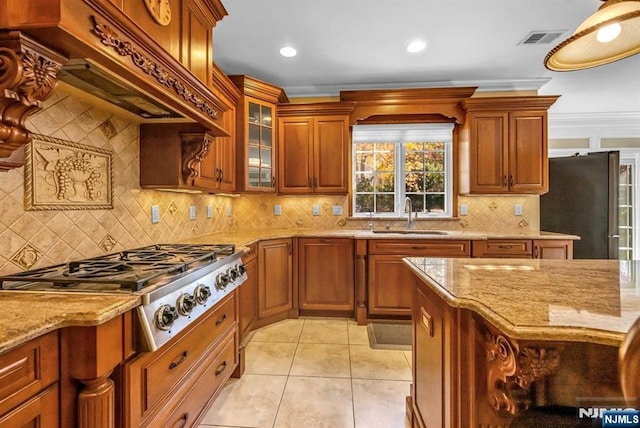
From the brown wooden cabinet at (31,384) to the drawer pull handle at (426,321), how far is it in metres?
1.31

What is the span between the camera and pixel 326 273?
3184 mm

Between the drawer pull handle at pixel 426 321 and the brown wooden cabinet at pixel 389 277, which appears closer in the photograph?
the drawer pull handle at pixel 426 321

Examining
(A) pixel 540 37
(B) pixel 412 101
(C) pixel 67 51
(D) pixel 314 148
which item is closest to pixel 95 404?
(C) pixel 67 51

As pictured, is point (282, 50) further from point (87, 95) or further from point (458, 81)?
point (458, 81)

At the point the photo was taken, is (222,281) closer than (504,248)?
Yes

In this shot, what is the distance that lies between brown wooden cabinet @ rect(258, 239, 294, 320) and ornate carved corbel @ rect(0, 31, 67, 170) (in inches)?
80.3

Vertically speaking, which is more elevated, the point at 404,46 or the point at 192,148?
the point at 404,46

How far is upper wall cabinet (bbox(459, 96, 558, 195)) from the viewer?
328 cm

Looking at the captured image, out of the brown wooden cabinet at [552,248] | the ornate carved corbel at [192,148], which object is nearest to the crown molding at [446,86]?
the brown wooden cabinet at [552,248]

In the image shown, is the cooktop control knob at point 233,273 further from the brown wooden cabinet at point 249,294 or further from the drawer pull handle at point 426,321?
the drawer pull handle at point 426,321

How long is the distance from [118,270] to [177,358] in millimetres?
457

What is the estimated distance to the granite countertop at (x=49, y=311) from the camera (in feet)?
2.41

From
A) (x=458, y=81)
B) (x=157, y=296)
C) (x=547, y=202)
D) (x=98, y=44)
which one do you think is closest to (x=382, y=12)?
(x=458, y=81)

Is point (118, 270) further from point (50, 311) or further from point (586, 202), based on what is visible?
point (586, 202)
